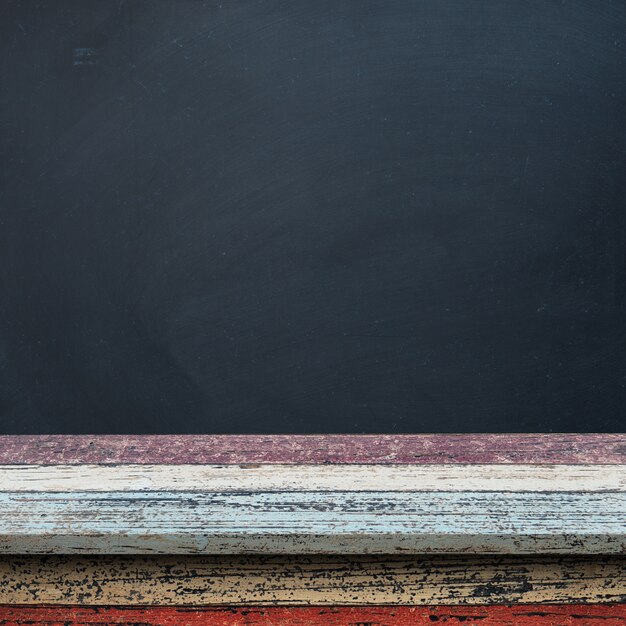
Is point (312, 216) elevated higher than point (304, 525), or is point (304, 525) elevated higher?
point (304, 525)

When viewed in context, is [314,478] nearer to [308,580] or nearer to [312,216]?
[308,580]

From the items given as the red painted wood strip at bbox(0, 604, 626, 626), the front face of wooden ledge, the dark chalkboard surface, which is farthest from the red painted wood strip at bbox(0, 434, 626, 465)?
the dark chalkboard surface

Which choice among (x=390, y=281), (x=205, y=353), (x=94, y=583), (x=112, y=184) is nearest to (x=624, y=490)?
(x=94, y=583)

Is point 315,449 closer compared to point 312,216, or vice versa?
point 315,449

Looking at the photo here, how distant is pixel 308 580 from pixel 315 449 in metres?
0.10

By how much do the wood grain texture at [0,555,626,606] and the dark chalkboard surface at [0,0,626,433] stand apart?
27.0 inches

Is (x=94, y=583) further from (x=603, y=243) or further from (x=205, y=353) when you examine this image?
(x=603, y=243)

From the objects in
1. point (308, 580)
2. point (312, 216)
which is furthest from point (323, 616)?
point (312, 216)

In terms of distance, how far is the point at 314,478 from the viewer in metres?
0.52

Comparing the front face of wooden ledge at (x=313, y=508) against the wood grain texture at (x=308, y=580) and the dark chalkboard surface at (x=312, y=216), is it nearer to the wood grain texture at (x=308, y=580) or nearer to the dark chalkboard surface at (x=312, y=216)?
the wood grain texture at (x=308, y=580)

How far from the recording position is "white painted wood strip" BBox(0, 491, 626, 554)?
481 mm

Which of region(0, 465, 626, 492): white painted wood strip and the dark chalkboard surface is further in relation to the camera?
the dark chalkboard surface

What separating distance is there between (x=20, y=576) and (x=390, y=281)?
32.1 inches

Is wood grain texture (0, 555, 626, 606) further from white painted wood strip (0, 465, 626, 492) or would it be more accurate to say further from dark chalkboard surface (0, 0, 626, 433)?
dark chalkboard surface (0, 0, 626, 433)
